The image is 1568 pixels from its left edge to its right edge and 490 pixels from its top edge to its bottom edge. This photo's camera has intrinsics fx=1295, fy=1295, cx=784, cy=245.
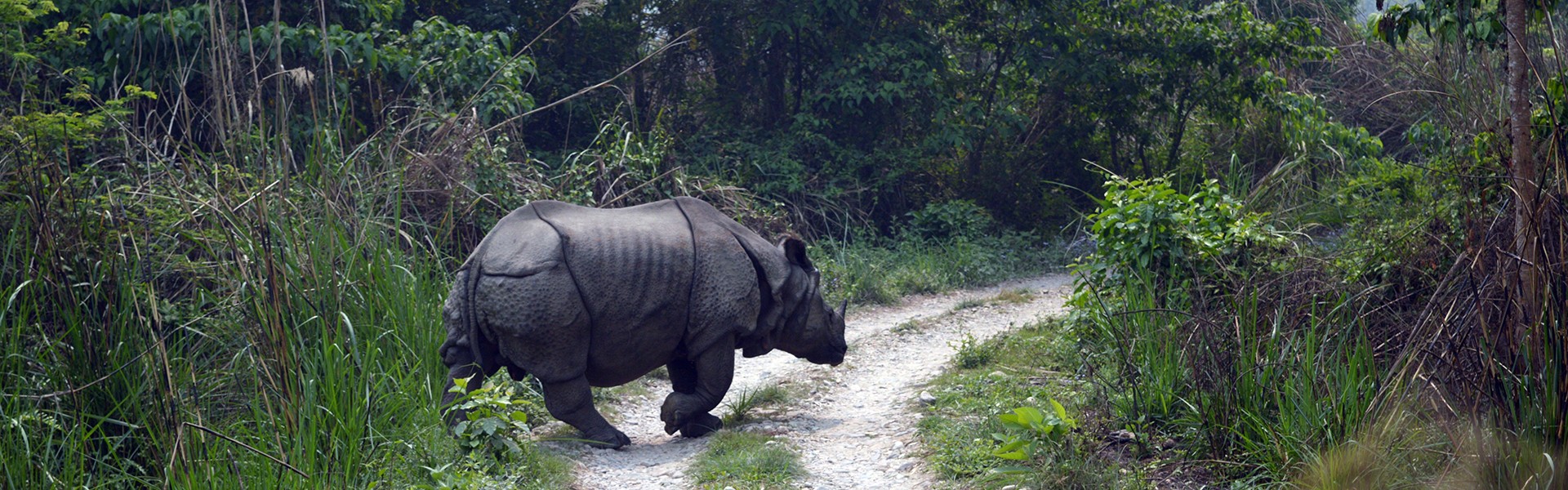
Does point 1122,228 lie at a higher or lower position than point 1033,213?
higher

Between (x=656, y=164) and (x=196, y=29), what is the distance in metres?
3.74

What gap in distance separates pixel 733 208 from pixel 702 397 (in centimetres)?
511

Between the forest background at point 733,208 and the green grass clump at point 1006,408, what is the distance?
40 centimetres

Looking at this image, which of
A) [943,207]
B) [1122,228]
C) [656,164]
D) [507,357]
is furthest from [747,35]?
[507,357]

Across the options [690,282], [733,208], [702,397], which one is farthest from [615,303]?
[733,208]

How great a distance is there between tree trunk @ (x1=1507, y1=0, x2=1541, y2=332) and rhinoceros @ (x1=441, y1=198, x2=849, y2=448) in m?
3.30

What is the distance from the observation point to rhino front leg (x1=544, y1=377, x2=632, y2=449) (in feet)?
19.8

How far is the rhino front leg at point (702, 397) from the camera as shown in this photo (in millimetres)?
6324

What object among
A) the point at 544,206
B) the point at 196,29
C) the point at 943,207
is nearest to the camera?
the point at 544,206

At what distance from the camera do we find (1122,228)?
7227mm

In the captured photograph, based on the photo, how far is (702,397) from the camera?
21.0 feet

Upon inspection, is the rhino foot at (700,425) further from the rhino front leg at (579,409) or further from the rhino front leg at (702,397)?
the rhino front leg at (579,409)

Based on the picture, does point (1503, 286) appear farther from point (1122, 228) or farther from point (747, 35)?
point (747, 35)

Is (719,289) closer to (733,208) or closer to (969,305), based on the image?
(733,208)
